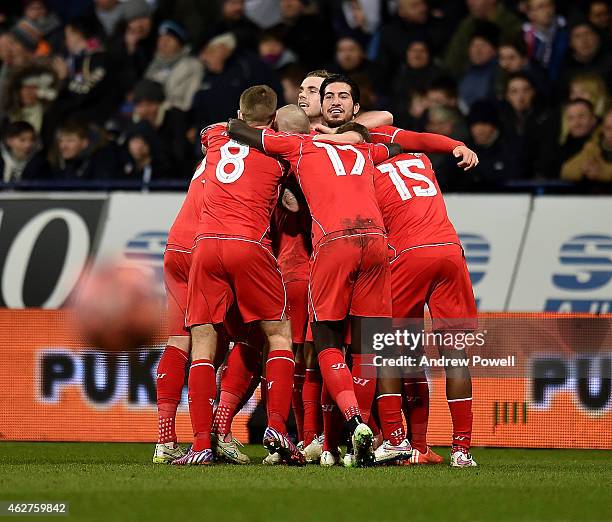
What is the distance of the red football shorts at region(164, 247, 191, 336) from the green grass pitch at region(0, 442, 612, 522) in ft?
2.99

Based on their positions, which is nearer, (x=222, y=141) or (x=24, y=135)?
(x=222, y=141)

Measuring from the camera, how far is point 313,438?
9.20 metres

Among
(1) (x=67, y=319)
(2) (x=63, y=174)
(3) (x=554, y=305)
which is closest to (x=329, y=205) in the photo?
(1) (x=67, y=319)

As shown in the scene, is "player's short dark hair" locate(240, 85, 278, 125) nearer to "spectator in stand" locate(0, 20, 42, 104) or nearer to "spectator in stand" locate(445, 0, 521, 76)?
"spectator in stand" locate(445, 0, 521, 76)

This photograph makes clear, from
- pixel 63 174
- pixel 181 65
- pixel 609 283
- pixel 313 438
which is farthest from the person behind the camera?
pixel 181 65

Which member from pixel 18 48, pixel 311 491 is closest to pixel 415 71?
pixel 18 48

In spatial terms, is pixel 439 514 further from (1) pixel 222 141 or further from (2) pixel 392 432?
(1) pixel 222 141

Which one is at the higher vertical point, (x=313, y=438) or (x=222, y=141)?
(x=222, y=141)

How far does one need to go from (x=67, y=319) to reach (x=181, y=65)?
522 centimetres

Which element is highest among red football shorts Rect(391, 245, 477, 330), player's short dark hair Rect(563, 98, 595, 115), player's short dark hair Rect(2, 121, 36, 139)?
player's short dark hair Rect(563, 98, 595, 115)

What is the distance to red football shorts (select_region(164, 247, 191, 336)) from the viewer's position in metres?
9.11

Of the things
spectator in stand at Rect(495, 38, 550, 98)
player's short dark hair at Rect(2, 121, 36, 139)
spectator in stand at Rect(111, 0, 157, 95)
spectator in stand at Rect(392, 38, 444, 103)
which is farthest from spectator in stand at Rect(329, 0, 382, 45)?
player's short dark hair at Rect(2, 121, 36, 139)

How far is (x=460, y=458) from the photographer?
859 centimetres

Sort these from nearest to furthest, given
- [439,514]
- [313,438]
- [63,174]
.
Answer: [439,514], [313,438], [63,174]
